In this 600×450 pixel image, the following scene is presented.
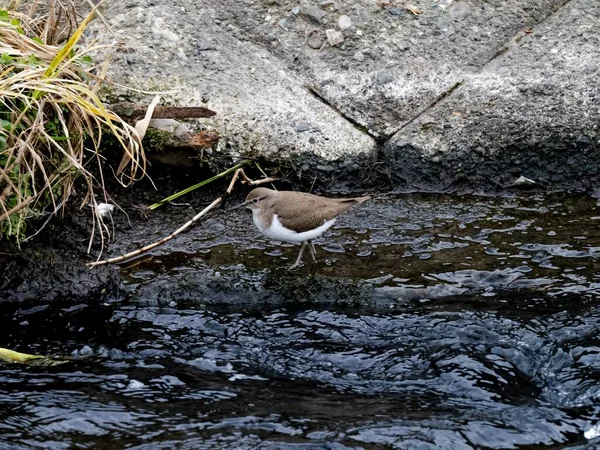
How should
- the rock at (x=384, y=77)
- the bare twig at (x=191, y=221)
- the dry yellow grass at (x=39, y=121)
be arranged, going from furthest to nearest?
1. the rock at (x=384, y=77)
2. the bare twig at (x=191, y=221)
3. the dry yellow grass at (x=39, y=121)

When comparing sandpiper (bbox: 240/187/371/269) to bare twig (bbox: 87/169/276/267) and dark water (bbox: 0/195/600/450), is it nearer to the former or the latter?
dark water (bbox: 0/195/600/450)

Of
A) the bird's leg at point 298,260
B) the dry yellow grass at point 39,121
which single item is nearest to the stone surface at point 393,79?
the bird's leg at point 298,260

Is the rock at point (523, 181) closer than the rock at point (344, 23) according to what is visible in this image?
Yes

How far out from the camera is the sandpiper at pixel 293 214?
6.64 metres

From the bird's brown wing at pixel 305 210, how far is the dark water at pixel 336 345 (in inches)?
15.2

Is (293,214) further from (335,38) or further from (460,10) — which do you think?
(460,10)

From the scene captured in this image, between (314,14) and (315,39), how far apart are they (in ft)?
0.91

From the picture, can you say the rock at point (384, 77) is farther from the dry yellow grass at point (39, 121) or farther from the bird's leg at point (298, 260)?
the dry yellow grass at point (39, 121)

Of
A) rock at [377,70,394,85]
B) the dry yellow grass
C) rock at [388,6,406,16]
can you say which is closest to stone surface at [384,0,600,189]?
rock at [377,70,394,85]

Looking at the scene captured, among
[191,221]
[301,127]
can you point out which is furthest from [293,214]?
[301,127]

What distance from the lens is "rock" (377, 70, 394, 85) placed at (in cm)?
845

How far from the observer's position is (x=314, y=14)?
28.8 ft

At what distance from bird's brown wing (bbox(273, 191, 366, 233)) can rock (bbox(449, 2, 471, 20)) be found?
2.85 meters

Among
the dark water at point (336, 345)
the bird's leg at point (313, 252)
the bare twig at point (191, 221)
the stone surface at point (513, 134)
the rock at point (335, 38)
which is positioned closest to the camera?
the dark water at point (336, 345)
